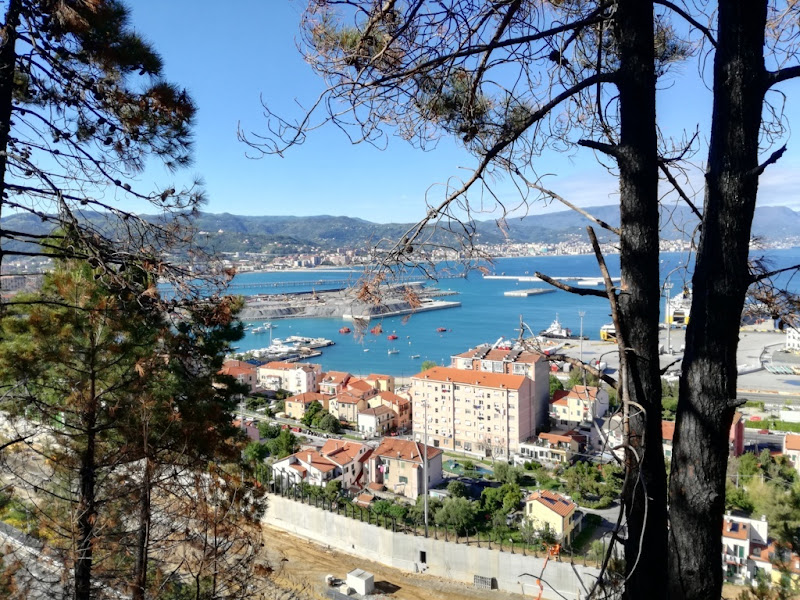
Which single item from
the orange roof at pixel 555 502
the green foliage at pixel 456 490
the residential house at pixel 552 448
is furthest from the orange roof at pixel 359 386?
the orange roof at pixel 555 502

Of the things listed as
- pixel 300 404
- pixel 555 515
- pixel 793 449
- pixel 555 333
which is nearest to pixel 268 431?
pixel 300 404

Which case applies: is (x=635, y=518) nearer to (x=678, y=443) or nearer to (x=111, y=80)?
(x=678, y=443)

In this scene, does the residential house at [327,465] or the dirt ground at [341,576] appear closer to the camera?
the dirt ground at [341,576]

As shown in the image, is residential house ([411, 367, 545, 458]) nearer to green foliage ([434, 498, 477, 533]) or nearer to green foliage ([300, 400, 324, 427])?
green foliage ([300, 400, 324, 427])

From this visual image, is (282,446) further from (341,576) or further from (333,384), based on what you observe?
(333,384)

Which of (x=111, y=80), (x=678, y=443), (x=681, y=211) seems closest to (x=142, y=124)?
(x=111, y=80)

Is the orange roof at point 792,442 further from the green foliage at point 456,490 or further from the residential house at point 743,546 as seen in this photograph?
the green foliage at point 456,490

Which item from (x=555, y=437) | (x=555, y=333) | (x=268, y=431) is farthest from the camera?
(x=268, y=431)
